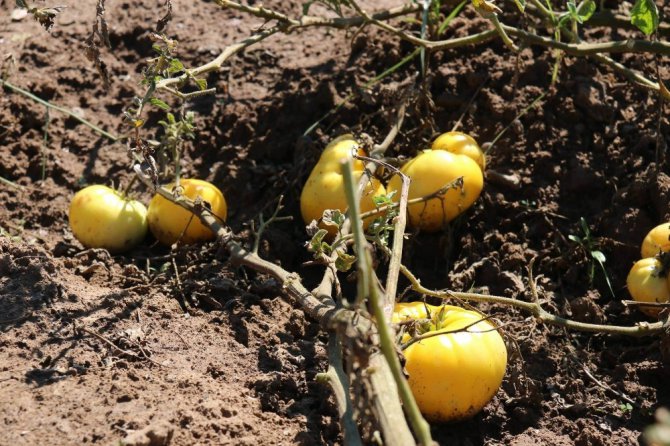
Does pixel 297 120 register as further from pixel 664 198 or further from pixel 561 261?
pixel 664 198

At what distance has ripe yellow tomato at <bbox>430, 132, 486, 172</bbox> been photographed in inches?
129

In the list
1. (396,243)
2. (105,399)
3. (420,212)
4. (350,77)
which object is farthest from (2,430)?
(350,77)

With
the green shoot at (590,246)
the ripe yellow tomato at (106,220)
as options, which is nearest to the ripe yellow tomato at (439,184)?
the green shoot at (590,246)

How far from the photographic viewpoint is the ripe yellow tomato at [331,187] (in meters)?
3.17

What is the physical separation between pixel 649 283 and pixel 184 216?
1647 mm

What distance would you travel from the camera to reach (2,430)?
225cm

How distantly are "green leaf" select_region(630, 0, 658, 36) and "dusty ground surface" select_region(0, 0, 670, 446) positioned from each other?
1.61 ft

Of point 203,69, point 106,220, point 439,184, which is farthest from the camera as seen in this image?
point 106,220

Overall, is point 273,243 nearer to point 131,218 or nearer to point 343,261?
point 131,218

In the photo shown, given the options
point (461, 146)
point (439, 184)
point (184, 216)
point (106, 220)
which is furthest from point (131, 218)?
point (461, 146)

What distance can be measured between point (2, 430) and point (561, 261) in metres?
1.93

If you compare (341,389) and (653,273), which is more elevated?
(653,273)

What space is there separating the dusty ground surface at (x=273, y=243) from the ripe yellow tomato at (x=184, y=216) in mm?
99

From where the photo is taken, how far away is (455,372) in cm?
249
